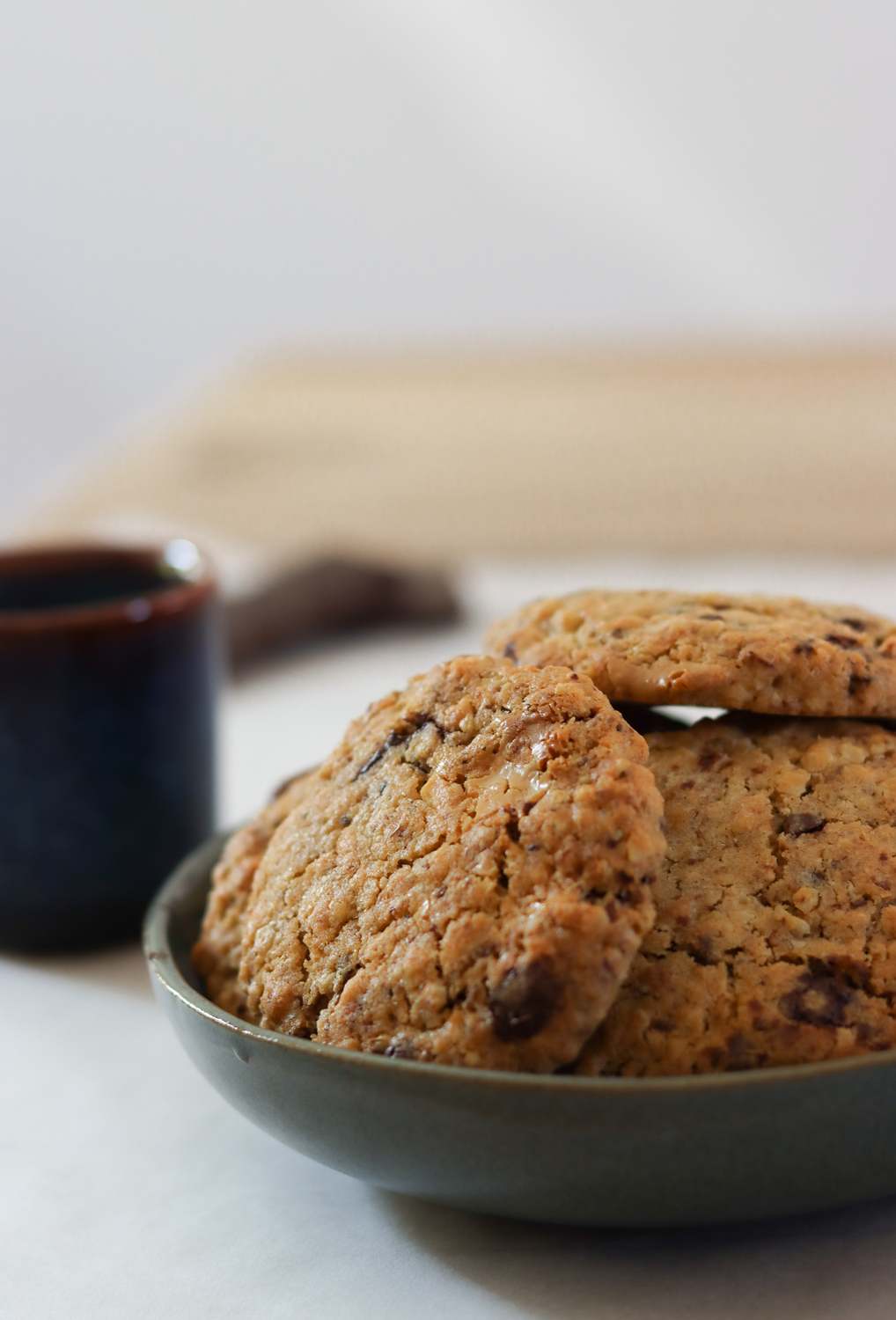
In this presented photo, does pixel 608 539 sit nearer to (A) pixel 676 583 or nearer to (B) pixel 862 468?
(A) pixel 676 583

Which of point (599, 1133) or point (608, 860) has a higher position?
point (608, 860)

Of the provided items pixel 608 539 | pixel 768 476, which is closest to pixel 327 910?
pixel 608 539

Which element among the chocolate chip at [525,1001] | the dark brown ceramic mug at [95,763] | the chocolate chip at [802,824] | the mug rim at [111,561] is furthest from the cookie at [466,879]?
the mug rim at [111,561]

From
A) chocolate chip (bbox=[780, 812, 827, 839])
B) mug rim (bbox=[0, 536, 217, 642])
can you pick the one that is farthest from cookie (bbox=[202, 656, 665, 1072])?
mug rim (bbox=[0, 536, 217, 642])

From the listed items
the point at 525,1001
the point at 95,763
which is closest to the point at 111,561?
the point at 95,763

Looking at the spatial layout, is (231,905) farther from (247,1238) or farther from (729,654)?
(729,654)

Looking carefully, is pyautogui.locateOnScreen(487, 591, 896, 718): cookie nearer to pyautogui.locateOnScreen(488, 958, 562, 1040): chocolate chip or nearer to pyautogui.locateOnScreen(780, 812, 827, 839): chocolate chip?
pyautogui.locateOnScreen(780, 812, 827, 839): chocolate chip
